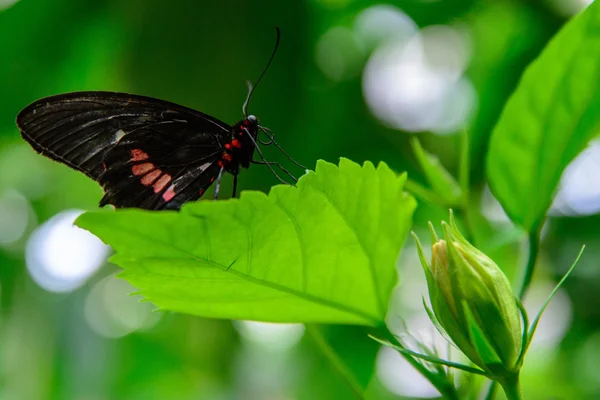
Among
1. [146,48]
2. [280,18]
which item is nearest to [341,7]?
[280,18]

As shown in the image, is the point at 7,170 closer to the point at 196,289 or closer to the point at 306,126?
the point at 306,126

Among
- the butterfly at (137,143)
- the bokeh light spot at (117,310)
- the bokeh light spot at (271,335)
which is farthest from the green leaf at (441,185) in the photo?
the bokeh light spot at (117,310)

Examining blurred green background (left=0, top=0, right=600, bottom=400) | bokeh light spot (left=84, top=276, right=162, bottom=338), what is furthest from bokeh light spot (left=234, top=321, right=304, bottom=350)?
bokeh light spot (left=84, top=276, right=162, bottom=338)

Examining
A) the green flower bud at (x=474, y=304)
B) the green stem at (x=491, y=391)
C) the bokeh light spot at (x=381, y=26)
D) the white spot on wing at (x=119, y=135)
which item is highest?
the bokeh light spot at (x=381, y=26)

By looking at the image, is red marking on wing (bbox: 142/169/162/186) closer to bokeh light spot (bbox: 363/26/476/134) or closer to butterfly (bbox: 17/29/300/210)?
butterfly (bbox: 17/29/300/210)

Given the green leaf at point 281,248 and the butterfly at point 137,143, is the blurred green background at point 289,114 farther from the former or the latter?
the green leaf at point 281,248
